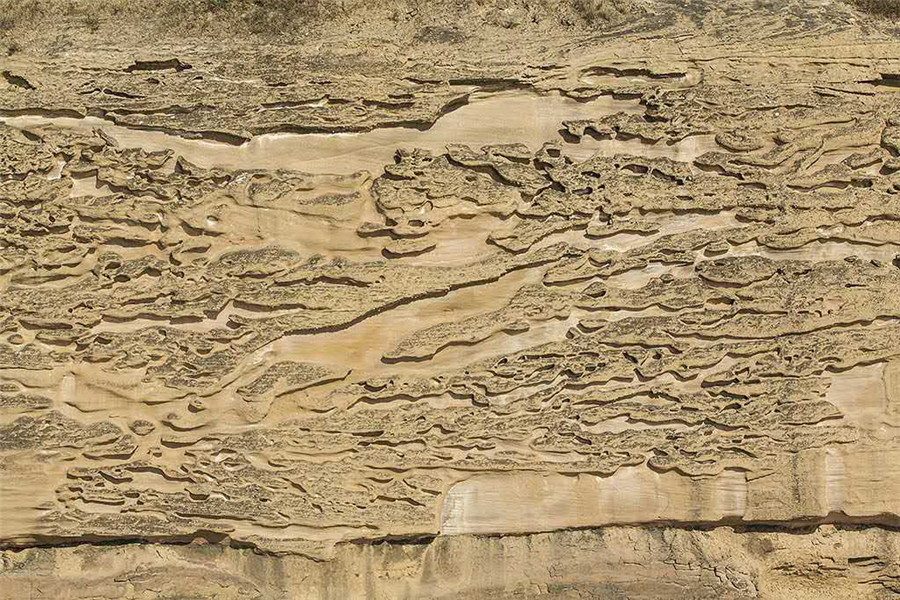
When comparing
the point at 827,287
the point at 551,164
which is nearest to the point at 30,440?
the point at 551,164

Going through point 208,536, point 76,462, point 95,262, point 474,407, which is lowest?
point 208,536

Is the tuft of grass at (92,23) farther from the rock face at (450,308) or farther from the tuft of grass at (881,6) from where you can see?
the tuft of grass at (881,6)

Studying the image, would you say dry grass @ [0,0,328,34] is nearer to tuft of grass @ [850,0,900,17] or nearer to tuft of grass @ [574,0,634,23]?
tuft of grass @ [574,0,634,23]

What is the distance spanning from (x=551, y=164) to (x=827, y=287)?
4.54 ft

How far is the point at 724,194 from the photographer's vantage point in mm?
4082

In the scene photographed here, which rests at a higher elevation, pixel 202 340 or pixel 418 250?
pixel 418 250

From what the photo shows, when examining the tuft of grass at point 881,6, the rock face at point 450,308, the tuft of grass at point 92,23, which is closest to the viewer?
the rock face at point 450,308

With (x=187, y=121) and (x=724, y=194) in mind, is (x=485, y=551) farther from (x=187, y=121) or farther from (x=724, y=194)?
(x=187, y=121)

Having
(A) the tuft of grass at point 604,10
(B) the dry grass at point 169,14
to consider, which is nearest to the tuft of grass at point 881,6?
(A) the tuft of grass at point 604,10

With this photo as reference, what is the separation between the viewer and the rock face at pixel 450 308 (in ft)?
12.9

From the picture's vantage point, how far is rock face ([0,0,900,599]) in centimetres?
394

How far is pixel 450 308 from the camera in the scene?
4.03m

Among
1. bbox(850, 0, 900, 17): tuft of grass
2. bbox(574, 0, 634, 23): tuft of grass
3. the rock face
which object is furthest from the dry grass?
bbox(850, 0, 900, 17): tuft of grass

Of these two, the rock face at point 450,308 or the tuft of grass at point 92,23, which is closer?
the rock face at point 450,308
